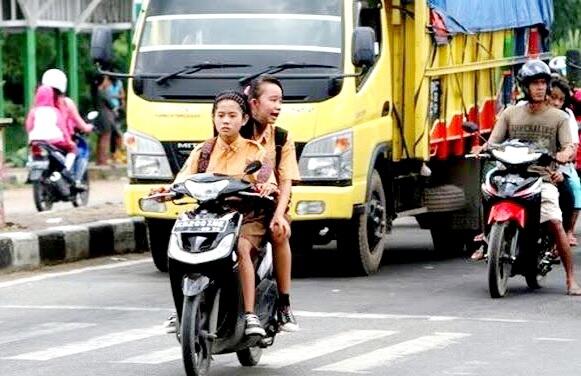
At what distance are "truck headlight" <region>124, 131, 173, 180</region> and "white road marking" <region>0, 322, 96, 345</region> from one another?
283 cm

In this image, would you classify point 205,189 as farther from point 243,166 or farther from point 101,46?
point 101,46

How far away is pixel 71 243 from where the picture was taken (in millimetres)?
15961

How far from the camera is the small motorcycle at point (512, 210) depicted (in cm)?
1263

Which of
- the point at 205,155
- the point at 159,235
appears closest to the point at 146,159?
the point at 159,235

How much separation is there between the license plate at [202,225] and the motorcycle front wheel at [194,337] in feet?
1.08

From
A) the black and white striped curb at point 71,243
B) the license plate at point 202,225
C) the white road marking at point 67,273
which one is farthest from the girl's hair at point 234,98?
the black and white striped curb at point 71,243

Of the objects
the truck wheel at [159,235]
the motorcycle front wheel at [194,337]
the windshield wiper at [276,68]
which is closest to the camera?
the motorcycle front wheel at [194,337]

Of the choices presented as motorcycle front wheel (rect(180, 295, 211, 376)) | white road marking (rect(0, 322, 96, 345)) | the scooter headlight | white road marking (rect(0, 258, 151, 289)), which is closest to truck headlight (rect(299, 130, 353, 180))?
white road marking (rect(0, 258, 151, 289))

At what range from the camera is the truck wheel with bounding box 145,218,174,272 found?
14500 millimetres

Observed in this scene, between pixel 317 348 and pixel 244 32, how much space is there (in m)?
4.63

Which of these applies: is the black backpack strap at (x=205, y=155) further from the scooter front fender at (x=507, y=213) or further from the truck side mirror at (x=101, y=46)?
the truck side mirror at (x=101, y=46)

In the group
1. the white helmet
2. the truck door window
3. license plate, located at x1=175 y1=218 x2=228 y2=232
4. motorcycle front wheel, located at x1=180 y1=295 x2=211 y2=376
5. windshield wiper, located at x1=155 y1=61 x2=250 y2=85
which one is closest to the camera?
motorcycle front wheel, located at x1=180 y1=295 x2=211 y2=376

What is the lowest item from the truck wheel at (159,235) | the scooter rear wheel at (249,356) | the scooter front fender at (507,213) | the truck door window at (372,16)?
the scooter rear wheel at (249,356)

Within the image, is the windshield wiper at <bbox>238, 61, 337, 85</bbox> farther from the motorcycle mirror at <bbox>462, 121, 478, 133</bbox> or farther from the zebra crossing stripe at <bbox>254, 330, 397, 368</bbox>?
the zebra crossing stripe at <bbox>254, 330, 397, 368</bbox>
